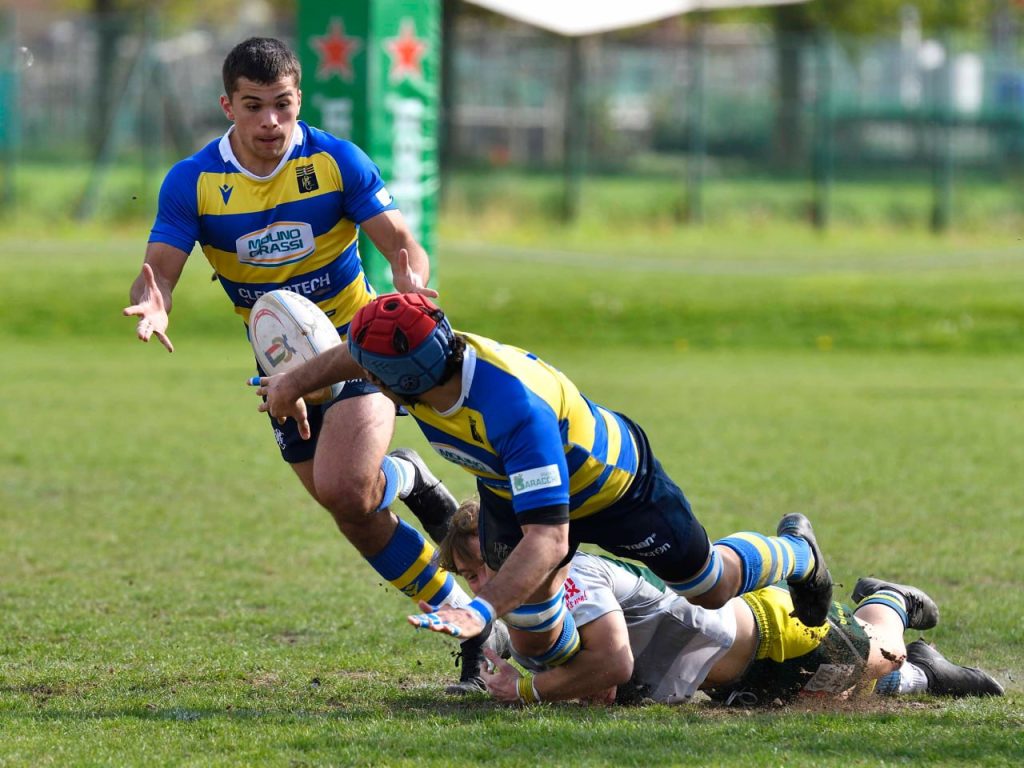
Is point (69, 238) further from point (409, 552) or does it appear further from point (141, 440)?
point (409, 552)

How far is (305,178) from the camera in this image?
20.8ft

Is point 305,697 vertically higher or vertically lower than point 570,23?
lower

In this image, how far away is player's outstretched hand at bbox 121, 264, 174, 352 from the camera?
579cm

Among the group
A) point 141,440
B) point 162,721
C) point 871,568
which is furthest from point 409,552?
point 141,440

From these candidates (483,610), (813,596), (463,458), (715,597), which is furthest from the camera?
(813,596)

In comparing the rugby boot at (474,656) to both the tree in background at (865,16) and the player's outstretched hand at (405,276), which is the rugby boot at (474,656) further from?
the tree in background at (865,16)

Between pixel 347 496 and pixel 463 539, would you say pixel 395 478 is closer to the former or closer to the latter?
pixel 347 496

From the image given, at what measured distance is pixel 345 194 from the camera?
6355mm

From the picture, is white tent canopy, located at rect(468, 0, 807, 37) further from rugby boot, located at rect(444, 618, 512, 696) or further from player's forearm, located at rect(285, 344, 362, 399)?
player's forearm, located at rect(285, 344, 362, 399)

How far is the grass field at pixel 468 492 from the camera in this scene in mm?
4887

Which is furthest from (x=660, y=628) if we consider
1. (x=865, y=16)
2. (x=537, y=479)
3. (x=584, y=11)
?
(x=865, y=16)

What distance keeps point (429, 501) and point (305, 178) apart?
1.52m

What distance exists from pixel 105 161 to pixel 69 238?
205cm

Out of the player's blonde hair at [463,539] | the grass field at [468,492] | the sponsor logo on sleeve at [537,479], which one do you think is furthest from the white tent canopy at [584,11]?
the sponsor logo on sleeve at [537,479]
